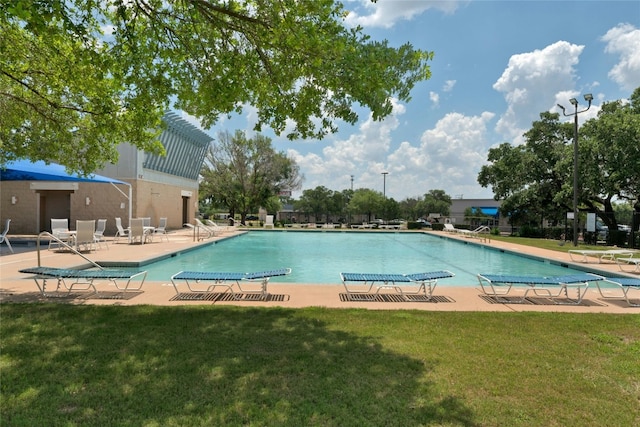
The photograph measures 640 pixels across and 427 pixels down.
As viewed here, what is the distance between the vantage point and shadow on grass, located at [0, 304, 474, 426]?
3025mm

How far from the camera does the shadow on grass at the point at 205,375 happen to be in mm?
3025

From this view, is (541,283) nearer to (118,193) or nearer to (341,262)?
(341,262)

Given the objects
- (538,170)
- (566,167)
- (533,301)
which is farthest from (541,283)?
(538,170)

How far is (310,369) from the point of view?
392 centimetres

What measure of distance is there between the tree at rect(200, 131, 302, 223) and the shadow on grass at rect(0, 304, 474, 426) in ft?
114

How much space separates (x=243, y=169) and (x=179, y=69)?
1295 inches

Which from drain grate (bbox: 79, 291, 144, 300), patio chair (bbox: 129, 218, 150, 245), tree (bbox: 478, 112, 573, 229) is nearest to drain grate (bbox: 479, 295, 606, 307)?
drain grate (bbox: 79, 291, 144, 300)

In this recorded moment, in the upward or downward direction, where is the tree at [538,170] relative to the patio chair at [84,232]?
upward

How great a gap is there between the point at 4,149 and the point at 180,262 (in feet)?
21.1

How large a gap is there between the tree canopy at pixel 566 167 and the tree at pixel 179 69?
67.8 feet

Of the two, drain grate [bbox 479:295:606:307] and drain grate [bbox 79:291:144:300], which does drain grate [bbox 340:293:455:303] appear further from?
drain grate [bbox 79:291:144:300]

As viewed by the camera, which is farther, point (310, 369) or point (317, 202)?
point (317, 202)

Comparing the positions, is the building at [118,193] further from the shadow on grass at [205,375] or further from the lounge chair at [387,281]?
the shadow on grass at [205,375]

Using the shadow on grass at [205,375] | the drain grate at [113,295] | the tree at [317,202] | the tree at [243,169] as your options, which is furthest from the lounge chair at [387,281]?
the tree at [317,202]
